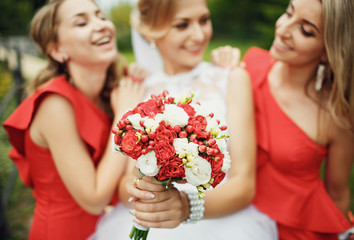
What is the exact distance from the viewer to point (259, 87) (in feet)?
9.34

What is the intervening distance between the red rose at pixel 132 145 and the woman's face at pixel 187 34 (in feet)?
4.81

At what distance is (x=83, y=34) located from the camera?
264cm

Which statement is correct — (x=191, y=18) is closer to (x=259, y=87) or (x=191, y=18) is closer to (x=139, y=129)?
(x=259, y=87)

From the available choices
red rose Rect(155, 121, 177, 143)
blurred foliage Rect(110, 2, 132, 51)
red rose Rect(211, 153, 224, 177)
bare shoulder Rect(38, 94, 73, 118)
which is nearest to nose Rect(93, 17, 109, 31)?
bare shoulder Rect(38, 94, 73, 118)

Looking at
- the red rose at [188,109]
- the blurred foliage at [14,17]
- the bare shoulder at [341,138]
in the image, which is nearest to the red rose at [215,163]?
the red rose at [188,109]

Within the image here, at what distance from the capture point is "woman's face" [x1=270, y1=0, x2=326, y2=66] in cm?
224

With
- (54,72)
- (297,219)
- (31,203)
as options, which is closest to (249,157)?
(297,219)

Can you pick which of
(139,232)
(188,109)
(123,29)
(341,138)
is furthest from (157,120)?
(123,29)

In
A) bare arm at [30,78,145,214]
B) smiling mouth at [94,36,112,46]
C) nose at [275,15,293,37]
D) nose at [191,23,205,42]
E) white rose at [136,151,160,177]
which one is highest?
nose at [275,15,293,37]

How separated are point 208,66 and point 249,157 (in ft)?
3.58

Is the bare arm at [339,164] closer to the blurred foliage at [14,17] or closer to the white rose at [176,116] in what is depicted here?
the white rose at [176,116]

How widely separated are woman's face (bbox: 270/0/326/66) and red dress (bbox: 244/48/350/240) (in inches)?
17.1

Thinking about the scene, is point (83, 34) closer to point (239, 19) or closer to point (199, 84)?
point (199, 84)

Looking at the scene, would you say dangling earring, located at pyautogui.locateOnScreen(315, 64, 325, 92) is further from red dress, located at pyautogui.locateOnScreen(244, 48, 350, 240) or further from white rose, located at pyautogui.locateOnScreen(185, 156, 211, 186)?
white rose, located at pyautogui.locateOnScreen(185, 156, 211, 186)
